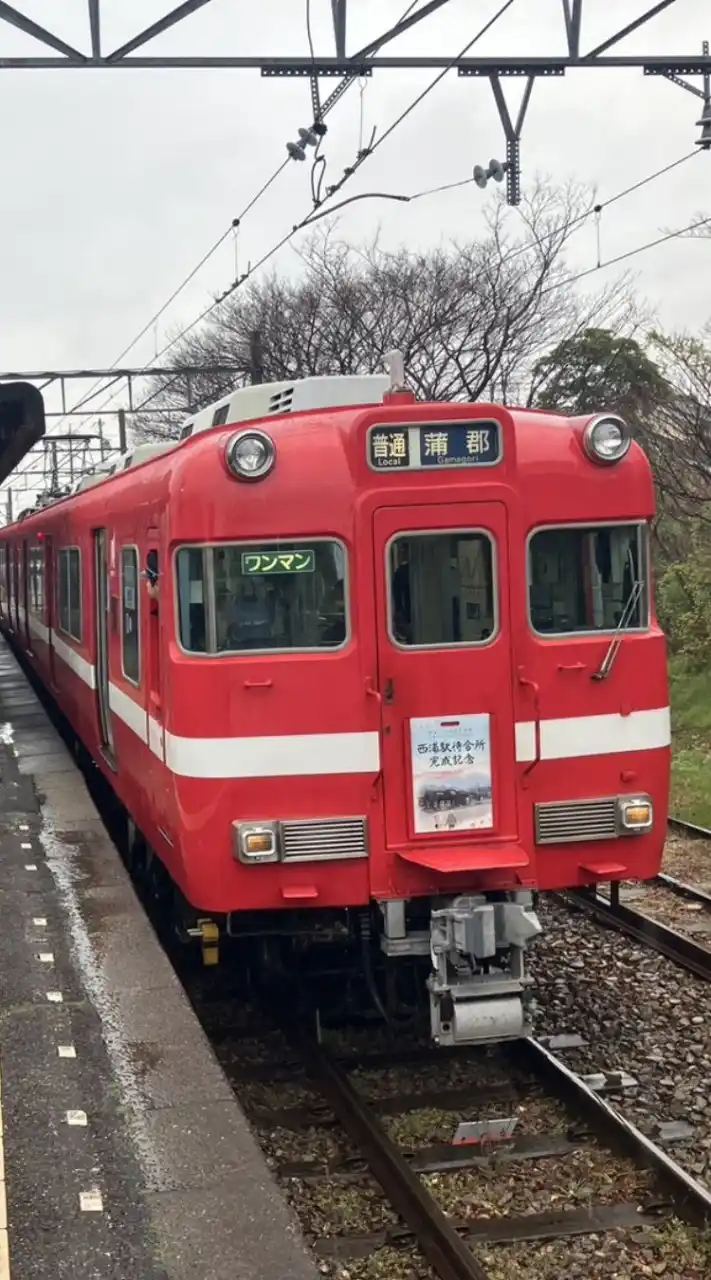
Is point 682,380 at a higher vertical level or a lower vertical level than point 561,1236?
higher

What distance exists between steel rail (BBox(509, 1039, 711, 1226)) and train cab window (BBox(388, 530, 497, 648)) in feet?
7.16

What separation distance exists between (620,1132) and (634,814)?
1.43 m

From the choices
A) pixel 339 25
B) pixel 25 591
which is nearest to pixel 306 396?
pixel 339 25

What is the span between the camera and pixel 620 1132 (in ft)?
18.3

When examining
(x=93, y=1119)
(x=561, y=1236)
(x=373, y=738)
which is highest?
(x=373, y=738)

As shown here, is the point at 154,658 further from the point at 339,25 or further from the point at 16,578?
the point at 16,578

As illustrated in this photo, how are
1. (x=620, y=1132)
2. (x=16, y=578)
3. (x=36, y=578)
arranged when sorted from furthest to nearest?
1. (x=16, y=578)
2. (x=36, y=578)
3. (x=620, y=1132)

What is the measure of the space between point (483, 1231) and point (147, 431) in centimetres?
3256

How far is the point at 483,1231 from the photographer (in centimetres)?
504

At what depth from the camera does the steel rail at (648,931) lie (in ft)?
26.1

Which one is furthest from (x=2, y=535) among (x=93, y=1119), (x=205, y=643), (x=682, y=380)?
(x=93, y=1119)

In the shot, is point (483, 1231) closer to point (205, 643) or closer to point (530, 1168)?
point (530, 1168)

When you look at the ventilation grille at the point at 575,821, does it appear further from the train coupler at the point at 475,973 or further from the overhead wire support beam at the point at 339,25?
the overhead wire support beam at the point at 339,25

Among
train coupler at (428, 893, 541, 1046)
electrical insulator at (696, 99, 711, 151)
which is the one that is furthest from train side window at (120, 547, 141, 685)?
electrical insulator at (696, 99, 711, 151)
